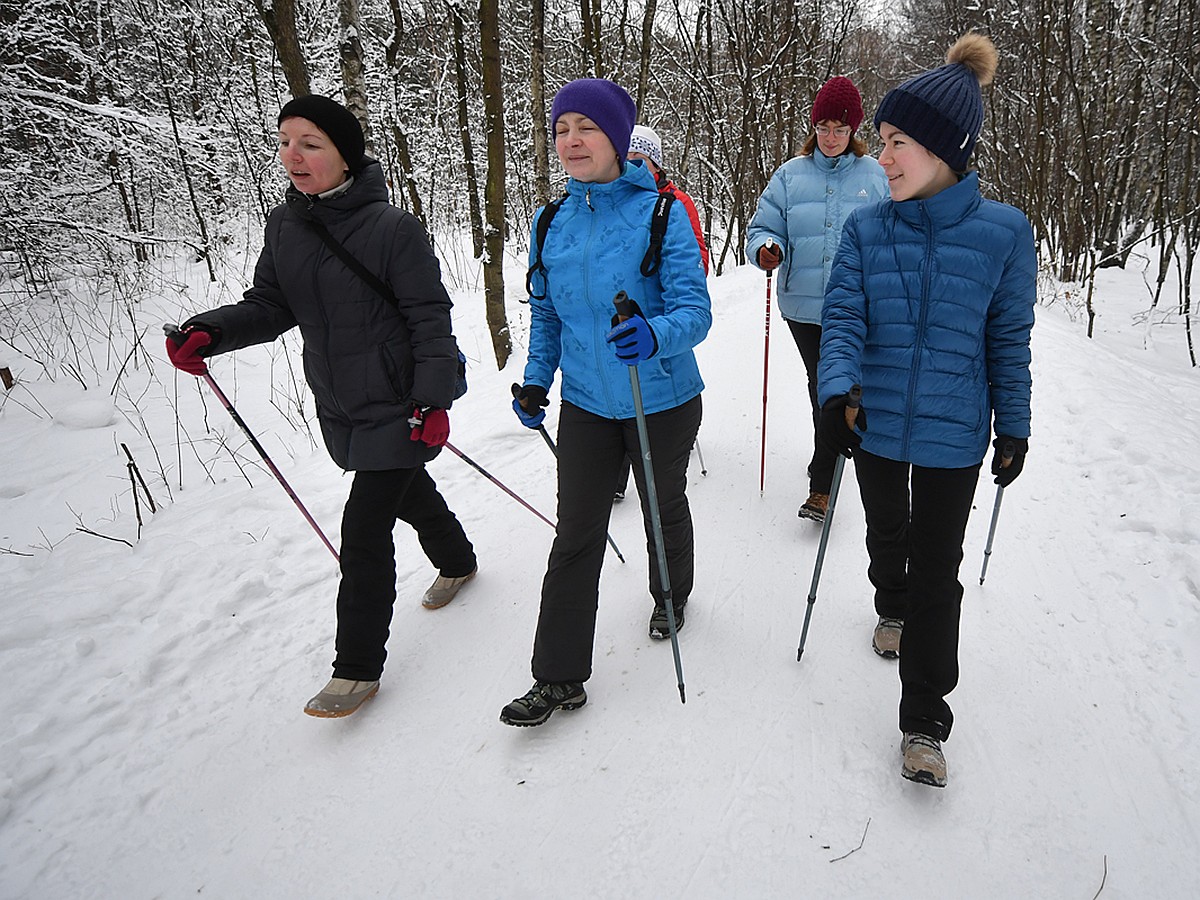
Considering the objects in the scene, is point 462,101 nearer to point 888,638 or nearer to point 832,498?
point 832,498

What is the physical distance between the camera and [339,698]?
2393 millimetres

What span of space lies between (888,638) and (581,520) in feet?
4.65

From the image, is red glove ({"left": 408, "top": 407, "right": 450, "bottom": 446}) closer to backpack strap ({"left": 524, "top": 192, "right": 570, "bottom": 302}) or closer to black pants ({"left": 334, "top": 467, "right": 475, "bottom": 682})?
black pants ({"left": 334, "top": 467, "right": 475, "bottom": 682})

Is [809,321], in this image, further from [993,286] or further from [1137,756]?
[1137,756]

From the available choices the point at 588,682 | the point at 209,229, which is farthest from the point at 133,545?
the point at 209,229

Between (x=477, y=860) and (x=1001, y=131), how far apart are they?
68.3 feet

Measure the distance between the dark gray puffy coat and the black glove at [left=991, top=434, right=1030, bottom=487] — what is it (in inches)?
79.6

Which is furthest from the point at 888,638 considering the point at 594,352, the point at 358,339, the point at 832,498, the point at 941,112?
the point at 358,339

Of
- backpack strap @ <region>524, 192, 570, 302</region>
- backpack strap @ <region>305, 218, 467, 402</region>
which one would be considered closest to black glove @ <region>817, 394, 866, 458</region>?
backpack strap @ <region>524, 192, 570, 302</region>

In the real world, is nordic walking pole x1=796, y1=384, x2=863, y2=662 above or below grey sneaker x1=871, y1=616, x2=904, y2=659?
above

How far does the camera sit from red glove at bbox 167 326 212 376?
90.0 inches

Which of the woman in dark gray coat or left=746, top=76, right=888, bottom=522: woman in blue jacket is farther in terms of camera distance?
left=746, top=76, right=888, bottom=522: woman in blue jacket

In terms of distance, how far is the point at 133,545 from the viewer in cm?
363

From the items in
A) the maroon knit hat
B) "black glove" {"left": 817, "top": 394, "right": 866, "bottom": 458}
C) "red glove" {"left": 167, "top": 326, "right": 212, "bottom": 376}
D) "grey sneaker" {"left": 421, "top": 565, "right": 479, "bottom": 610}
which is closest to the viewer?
"black glove" {"left": 817, "top": 394, "right": 866, "bottom": 458}
